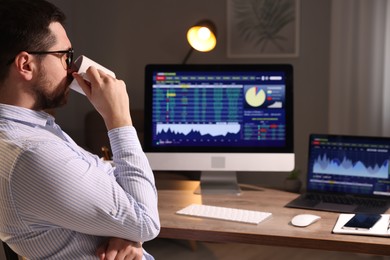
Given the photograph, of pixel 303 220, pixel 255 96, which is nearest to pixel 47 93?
pixel 303 220

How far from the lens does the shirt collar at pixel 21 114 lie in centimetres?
144

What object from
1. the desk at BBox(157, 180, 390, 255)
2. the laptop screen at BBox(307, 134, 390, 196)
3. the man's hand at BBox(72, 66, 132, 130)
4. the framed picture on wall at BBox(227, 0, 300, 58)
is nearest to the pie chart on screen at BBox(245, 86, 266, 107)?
the laptop screen at BBox(307, 134, 390, 196)

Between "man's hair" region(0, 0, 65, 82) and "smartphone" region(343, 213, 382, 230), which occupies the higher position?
"man's hair" region(0, 0, 65, 82)

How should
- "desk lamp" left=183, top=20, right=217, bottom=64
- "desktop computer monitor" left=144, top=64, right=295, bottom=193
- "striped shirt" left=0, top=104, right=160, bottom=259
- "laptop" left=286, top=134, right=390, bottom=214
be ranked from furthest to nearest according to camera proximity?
"desk lamp" left=183, top=20, right=217, bottom=64 → "desktop computer monitor" left=144, top=64, right=295, bottom=193 → "laptop" left=286, top=134, right=390, bottom=214 → "striped shirt" left=0, top=104, right=160, bottom=259

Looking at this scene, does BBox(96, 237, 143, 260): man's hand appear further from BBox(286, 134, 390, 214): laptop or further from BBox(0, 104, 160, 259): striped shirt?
BBox(286, 134, 390, 214): laptop

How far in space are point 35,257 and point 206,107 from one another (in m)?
1.28

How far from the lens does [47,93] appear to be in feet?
4.87

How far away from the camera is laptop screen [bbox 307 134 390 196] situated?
238 cm

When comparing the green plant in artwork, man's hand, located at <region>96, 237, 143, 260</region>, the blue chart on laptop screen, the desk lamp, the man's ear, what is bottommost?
man's hand, located at <region>96, 237, 143, 260</region>

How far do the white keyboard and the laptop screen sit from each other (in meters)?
0.38

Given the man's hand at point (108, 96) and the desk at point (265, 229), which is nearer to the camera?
the man's hand at point (108, 96)

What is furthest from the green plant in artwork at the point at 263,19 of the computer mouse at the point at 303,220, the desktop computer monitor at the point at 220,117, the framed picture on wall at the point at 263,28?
the computer mouse at the point at 303,220

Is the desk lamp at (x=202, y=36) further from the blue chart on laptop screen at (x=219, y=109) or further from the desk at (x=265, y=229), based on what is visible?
the desk at (x=265, y=229)

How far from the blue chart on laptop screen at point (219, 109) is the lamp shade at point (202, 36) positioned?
3.92ft
